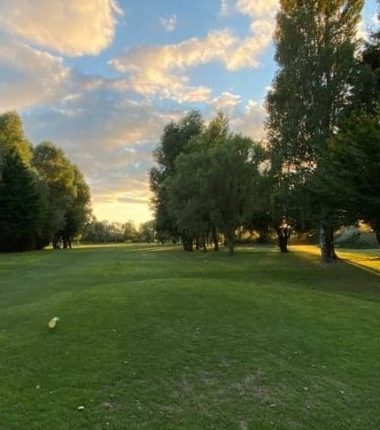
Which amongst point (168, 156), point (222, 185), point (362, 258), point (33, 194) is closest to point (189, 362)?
point (222, 185)

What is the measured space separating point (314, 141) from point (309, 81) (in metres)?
4.05

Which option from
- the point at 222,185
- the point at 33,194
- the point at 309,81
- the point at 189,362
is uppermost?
the point at 309,81

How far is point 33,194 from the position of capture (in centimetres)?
5556

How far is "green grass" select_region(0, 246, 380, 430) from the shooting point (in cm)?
615

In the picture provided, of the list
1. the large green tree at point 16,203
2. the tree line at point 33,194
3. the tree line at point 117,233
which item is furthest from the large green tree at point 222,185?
the tree line at point 117,233

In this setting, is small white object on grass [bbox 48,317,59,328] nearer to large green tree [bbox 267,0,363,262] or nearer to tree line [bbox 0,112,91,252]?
large green tree [bbox 267,0,363,262]

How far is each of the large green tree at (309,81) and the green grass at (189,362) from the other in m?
18.0

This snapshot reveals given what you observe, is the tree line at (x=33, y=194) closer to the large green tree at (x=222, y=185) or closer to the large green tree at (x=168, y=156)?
the large green tree at (x=168, y=156)

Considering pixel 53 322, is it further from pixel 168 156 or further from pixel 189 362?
pixel 168 156

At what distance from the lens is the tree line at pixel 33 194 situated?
5372cm

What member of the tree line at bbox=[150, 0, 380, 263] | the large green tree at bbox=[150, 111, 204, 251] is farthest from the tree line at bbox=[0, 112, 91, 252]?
the tree line at bbox=[150, 0, 380, 263]

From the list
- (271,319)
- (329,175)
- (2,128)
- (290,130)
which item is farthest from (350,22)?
(2,128)

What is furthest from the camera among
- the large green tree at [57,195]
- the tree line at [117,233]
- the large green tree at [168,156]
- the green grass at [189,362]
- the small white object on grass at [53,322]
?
the tree line at [117,233]

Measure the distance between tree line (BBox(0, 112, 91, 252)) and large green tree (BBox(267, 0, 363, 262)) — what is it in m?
32.4
